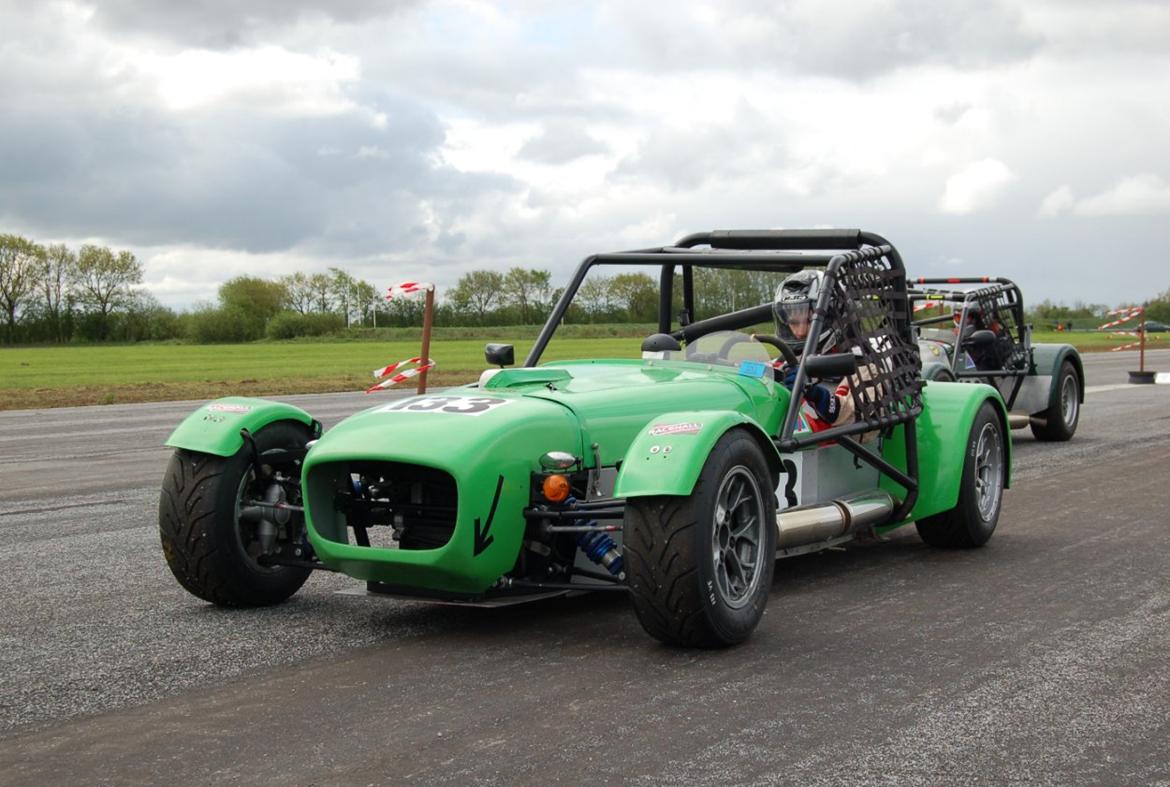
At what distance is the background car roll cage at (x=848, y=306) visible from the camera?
23.1 ft

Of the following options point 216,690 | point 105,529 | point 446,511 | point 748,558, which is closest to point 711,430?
point 748,558

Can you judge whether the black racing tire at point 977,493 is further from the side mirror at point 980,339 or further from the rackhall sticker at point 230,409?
the side mirror at point 980,339

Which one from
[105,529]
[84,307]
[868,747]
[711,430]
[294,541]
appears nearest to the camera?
[868,747]

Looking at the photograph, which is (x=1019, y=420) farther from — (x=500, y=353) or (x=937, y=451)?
(x=500, y=353)

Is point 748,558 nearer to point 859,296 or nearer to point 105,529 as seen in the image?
point 859,296

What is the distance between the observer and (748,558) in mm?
5547

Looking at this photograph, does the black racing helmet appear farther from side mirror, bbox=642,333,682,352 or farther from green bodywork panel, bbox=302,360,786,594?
green bodywork panel, bbox=302,360,786,594

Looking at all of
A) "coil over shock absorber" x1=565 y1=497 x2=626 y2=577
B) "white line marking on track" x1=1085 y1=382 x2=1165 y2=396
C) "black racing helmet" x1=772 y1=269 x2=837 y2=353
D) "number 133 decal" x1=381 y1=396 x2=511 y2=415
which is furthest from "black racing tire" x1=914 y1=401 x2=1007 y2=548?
"white line marking on track" x1=1085 y1=382 x2=1165 y2=396

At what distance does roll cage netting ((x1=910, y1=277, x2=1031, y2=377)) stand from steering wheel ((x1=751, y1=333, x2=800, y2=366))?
26.0 feet

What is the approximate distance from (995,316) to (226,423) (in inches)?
421

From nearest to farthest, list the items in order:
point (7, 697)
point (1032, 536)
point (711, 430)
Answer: point (7, 697) → point (711, 430) → point (1032, 536)

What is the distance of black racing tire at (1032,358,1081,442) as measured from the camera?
14.6 meters

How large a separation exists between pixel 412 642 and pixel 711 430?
59.2 inches

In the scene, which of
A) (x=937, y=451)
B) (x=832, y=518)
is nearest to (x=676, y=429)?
(x=832, y=518)
